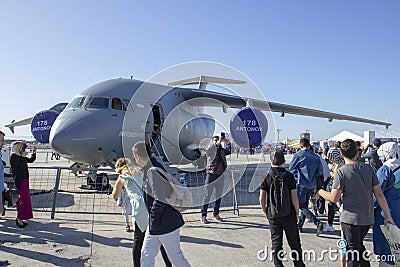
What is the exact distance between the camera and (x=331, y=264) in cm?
412

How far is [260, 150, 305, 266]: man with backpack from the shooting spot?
3662 mm

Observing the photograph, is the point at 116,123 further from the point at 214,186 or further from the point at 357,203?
the point at 357,203

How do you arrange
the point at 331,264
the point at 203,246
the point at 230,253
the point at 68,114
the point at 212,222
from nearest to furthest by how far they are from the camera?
1. the point at 331,264
2. the point at 230,253
3. the point at 203,246
4. the point at 212,222
5. the point at 68,114

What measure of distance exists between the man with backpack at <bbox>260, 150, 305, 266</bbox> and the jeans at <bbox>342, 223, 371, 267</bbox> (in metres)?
0.52

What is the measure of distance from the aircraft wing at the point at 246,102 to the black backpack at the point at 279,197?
9.22 m

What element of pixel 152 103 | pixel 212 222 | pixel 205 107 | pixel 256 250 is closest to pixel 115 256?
pixel 256 250

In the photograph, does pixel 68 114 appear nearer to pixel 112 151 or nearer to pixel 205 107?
pixel 112 151

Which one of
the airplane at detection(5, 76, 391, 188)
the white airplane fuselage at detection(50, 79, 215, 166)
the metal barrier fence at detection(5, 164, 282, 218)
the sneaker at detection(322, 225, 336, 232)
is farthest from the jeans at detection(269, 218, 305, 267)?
the white airplane fuselage at detection(50, 79, 215, 166)

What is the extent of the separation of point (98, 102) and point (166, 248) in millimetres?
6866

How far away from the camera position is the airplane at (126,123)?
8.42m

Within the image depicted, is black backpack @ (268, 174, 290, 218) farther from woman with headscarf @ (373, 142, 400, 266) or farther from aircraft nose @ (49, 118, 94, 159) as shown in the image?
aircraft nose @ (49, 118, 94, 159)

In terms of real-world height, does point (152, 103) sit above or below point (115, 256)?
above

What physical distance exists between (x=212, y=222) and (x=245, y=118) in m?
5.80

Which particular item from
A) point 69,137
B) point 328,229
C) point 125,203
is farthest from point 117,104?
point 328,229
